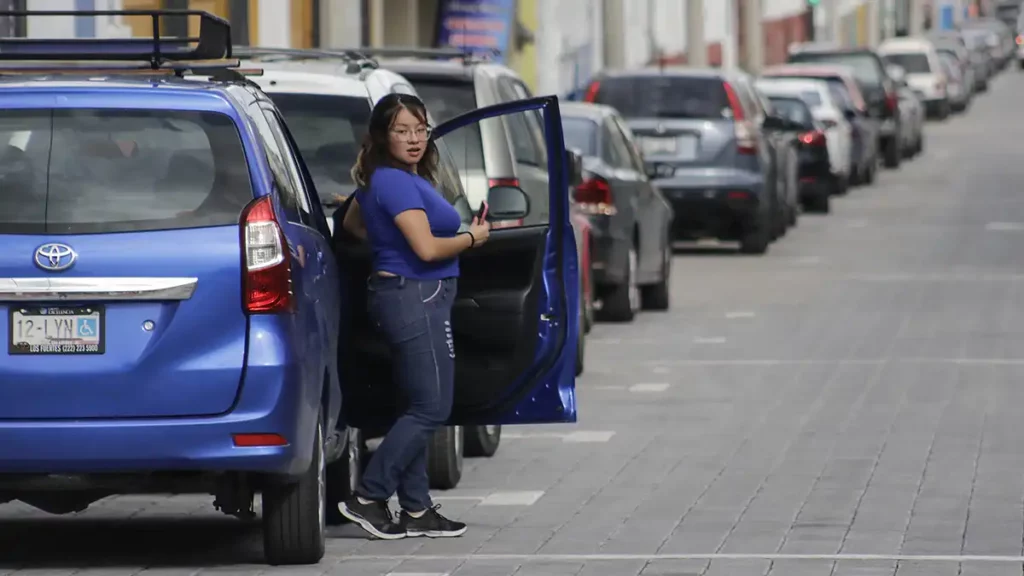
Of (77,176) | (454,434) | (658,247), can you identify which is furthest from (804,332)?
(77,176)

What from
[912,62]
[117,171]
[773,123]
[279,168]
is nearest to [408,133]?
[279,168]

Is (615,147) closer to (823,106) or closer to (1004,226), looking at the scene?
(1004,226)

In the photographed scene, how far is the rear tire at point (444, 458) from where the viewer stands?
425 inches

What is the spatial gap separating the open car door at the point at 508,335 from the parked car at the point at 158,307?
29.0 inches

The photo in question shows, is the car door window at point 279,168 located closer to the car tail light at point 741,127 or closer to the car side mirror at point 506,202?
the car side mirror at point 506,202

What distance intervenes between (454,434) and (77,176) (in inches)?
116

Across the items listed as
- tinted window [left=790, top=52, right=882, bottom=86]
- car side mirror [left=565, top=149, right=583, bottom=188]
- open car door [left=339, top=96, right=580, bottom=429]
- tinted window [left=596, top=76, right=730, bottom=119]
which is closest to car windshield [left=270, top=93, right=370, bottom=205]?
open car door [left=339, top=96, right=580, bottom=429]

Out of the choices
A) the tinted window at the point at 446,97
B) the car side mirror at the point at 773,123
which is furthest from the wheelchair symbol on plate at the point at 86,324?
the car side mirror at the point at 773,123

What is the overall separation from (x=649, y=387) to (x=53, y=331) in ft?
23.1

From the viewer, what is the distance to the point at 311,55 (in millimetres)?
12445

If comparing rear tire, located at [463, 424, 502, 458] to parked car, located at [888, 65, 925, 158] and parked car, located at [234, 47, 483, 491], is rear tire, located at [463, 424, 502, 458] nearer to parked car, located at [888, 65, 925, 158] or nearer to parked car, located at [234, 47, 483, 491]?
→ parked car, located at [234, 47, 483, 491]

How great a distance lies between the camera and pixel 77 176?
27.4 feet

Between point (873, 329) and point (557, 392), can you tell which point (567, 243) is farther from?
point (873, 329)

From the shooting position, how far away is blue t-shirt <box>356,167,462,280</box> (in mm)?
9227
